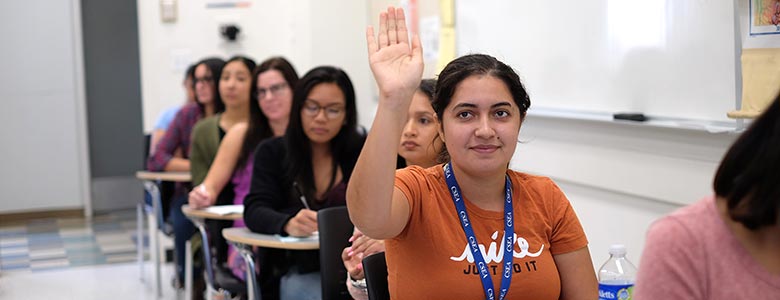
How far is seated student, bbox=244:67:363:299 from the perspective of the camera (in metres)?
4.13

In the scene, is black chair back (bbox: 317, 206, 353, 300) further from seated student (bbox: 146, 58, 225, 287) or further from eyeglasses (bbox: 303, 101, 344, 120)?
seated student (bbox: 146, 58, 225, 287)

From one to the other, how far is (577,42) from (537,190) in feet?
5.74

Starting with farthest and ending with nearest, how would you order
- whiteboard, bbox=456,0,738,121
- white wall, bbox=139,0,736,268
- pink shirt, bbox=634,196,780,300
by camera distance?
white wall, bbox=139,0,736,268 → whiteboard, bbox=456,0,738,121 → pink shirt, bbox=634,196,780,300

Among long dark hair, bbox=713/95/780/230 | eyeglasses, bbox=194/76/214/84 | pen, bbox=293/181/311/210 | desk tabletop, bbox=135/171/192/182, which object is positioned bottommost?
desk tabletop, bbox=135/171/192/182

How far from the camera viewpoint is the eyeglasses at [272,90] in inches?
199

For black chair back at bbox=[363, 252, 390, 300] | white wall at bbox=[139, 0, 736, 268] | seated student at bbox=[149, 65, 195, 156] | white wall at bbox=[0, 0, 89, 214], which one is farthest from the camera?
white wall at bbox=[0, 0, 89, 214]

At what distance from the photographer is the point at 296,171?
13.7 ft

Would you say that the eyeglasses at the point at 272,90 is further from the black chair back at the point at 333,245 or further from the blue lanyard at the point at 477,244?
the blue lanyard at the point at 477,244

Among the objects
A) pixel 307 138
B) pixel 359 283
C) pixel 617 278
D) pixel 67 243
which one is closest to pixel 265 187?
pixel 307 138

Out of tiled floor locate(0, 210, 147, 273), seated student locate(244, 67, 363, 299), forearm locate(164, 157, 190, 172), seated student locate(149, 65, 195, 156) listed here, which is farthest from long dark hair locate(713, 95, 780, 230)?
tiled floor locate(0, 210, 147, 273)

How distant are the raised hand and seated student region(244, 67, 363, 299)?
198 cm

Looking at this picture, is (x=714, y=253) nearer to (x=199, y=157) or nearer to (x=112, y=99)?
(x=199, y=157)

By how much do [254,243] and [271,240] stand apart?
7 cm

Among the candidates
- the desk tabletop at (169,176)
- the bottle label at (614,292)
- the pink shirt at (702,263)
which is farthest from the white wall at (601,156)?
the pink shirt at (702,263)
